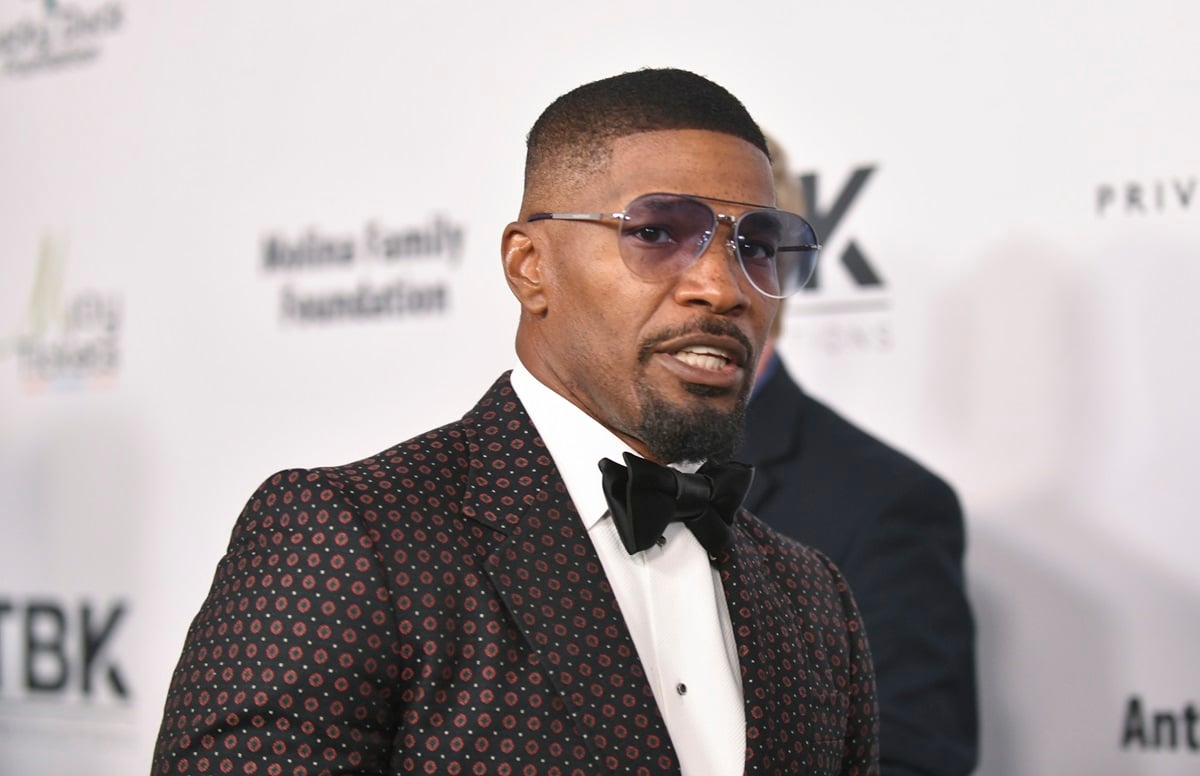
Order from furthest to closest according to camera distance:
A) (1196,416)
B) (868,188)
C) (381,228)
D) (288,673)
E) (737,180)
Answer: (381,228) < (868,188) < (1196,416) < (737,180) < (288,673)

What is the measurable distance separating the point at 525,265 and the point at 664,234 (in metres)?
0.19

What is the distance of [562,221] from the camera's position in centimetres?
159

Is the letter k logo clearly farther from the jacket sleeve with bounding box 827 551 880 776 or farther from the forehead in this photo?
the forehead

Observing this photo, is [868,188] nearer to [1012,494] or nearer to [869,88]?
[869,88]

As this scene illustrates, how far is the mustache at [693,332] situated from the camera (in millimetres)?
1526

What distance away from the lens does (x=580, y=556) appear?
1.48 m

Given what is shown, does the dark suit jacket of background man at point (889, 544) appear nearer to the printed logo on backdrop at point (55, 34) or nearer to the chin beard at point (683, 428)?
the chin beard at point (683, 428)

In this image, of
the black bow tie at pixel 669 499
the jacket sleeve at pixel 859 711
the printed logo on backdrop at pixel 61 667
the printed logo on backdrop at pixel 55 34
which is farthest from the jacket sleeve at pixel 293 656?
the printed logo on backdrop at pixel 55 34

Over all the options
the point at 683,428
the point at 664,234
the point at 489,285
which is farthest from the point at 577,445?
the point at 489,285

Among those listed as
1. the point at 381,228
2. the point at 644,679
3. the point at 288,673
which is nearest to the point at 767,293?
the point at 644,679

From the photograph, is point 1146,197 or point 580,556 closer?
point 580,556

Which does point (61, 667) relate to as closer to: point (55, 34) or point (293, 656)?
point (55, 34)

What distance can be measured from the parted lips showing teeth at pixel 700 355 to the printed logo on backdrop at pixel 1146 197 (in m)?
1.55

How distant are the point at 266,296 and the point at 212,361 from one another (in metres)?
0.24
